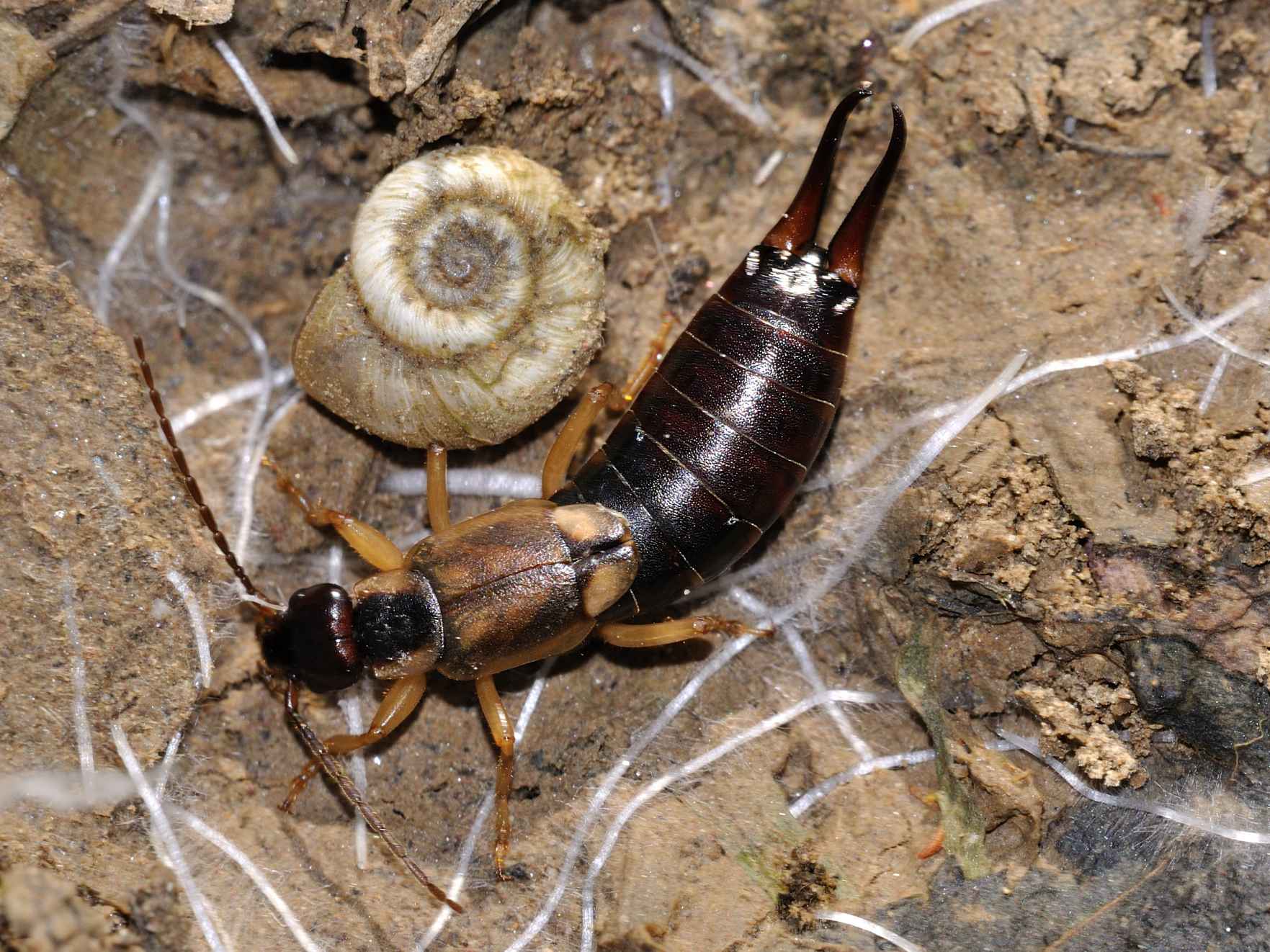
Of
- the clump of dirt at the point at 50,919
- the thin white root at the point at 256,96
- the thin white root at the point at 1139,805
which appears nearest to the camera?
the clump of dirt at the point at 50,919

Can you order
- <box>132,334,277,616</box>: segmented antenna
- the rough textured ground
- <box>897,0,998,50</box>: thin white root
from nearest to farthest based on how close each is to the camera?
1. the rough textured ground
2. <box>132,334,277,616</box>: segmented antenna
3. <box>897,0,998,50</box>: thin white root

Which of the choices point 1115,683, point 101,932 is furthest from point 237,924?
point 1115,683

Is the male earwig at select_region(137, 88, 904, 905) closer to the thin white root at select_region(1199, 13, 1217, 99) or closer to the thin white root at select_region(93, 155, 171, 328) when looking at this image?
the thin white root at select_region(93, 155, 171, 328)

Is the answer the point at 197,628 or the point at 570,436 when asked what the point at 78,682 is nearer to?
the point at 197,628

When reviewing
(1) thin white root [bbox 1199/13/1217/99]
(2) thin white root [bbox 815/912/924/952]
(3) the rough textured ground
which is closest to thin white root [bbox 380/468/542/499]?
(3) the rough textured ground

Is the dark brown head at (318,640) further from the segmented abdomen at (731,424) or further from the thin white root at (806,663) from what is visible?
the thin white root at (806,663)

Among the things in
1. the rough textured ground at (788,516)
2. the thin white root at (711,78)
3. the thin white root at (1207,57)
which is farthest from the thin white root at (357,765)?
the thin white root at (1207,57)
